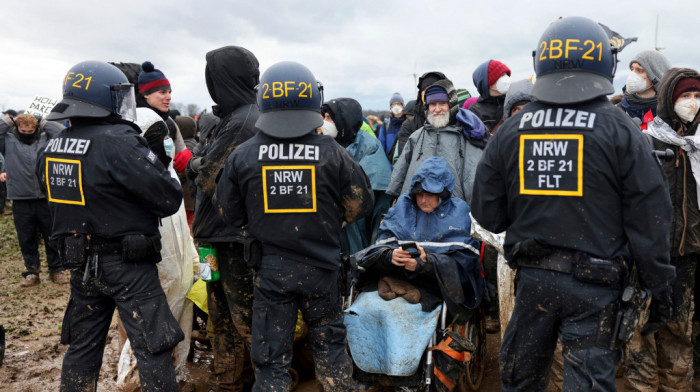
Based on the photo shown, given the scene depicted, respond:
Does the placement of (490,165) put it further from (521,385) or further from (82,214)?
(82,214)

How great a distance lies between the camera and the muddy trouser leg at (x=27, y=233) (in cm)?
766

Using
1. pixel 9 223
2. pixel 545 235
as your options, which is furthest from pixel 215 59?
pixel 9 223

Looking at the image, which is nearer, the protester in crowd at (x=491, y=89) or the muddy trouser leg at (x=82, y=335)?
the muddy trouser leg at (x=82, y=335)

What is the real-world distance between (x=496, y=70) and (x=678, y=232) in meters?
2.68

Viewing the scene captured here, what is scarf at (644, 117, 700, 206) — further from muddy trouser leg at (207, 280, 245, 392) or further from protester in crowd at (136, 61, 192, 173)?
protester in crowd at (136, 61, 192, 173)

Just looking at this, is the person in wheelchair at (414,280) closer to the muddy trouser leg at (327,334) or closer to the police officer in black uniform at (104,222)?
the muddy trouser leg at (327,334)

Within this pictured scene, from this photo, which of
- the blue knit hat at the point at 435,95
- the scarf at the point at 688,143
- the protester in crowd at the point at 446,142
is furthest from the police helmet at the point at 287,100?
the scarf at the point at 688,143

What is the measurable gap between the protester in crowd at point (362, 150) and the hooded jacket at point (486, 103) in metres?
1.26

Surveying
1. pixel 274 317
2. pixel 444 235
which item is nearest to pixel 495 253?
pixel 444 235

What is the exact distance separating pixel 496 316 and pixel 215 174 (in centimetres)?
283

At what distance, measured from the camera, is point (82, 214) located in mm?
3383

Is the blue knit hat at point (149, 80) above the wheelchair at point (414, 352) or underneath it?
above

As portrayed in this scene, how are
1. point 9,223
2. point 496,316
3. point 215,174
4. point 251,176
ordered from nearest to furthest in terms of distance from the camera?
1. point 251,176
2. point 215,174
3. point 496,316
4. point 9,223

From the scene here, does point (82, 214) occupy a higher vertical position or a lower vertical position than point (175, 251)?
higher
